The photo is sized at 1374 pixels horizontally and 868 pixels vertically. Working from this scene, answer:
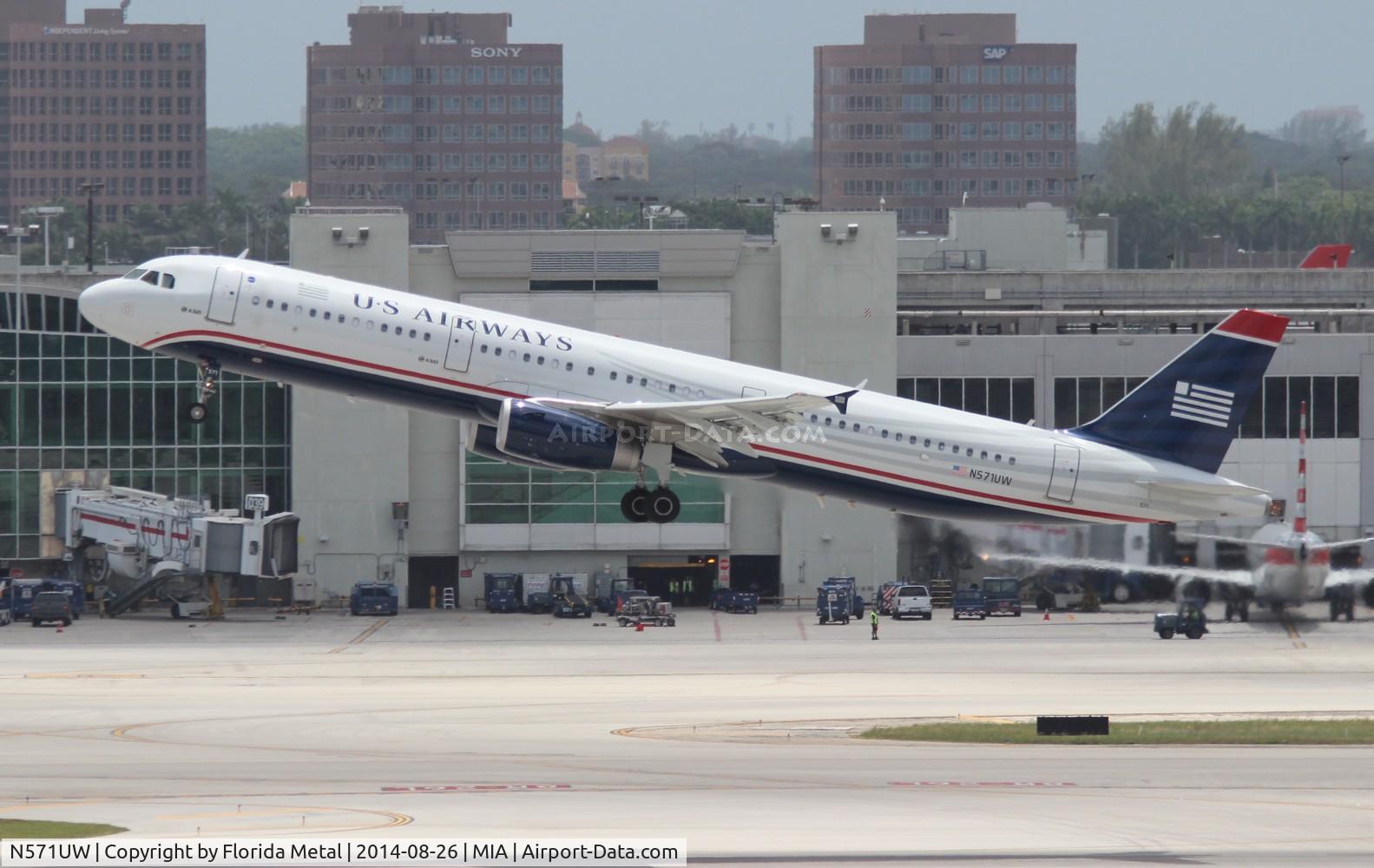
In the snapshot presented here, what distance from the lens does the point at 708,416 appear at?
5419cm

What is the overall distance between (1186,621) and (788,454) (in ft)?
66.8

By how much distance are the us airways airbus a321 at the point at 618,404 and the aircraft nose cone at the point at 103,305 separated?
54 mm

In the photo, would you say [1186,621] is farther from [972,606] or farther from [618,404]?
[618,404]

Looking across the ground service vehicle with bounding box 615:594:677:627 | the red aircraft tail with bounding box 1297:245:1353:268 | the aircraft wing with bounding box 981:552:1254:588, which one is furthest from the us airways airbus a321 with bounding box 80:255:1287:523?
the red aircraft tail with bounding box 1297:245:1353:268

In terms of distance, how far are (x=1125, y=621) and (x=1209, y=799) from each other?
138ft

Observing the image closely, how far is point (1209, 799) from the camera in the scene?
37.1 m

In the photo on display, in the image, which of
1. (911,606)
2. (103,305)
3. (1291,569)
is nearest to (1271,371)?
(911,606)

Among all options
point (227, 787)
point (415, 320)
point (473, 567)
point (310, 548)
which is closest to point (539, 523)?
point (473, 567)

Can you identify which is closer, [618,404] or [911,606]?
[618,404]

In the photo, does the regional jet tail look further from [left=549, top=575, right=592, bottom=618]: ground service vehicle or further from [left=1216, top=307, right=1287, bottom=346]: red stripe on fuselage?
[left=549, top=575, right=592, bottom=618]: ground service vehicle

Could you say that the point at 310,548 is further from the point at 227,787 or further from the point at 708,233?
the point at 227,787

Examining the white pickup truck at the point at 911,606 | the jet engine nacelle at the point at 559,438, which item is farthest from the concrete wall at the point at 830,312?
the jet engine nacelle at the point at 559,438

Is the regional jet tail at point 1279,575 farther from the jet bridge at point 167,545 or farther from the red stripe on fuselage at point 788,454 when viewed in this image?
the jet bridge at point 167,545

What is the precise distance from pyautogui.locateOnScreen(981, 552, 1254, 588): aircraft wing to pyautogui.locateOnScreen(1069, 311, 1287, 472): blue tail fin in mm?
7297
